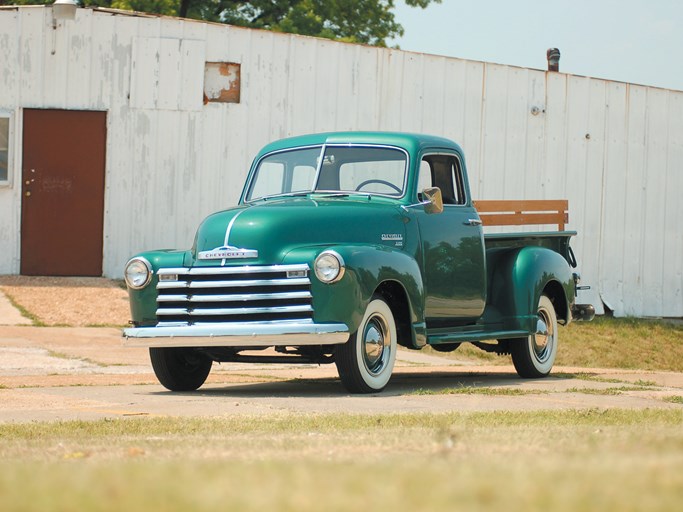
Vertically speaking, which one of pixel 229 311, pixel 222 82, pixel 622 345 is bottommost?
pixel 622 345

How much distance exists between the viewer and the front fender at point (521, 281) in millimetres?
11031

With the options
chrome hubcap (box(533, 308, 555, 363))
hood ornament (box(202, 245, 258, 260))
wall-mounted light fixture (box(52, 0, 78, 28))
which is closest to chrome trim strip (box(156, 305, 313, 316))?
hood ornament (box(202, 245, 258, 260))

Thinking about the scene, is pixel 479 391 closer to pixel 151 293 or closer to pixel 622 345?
pixel 151 293

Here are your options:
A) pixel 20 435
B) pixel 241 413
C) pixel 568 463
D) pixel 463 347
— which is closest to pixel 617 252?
pixel 463 347

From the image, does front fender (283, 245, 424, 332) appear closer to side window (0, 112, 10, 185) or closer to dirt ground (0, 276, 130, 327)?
dirt ground (0, 276, 130, 327)

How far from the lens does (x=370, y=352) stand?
29.8ft

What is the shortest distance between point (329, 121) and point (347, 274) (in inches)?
443

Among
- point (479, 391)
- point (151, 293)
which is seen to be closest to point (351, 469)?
point (479, 391)

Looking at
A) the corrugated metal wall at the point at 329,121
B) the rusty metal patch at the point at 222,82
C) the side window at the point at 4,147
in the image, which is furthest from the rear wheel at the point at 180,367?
the rusty metal patch at the point at 222,82

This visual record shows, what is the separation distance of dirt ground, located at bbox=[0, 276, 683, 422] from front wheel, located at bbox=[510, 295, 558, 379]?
130 mm

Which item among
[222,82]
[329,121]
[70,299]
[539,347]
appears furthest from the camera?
[329,121]

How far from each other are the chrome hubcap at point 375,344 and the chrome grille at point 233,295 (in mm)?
528

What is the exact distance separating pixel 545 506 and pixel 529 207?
1532 centimetres

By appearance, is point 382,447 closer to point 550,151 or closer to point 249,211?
point 249,211
